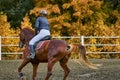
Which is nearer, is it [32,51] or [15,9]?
[32,51]

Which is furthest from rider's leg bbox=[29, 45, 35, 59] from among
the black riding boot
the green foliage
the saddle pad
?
the green foliage

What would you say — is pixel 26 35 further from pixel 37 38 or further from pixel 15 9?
pixel 15 9

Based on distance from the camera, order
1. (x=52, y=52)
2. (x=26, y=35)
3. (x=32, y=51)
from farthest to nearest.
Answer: (x=26, y=35) < (x=32, y=51) < (x=52, y=52)

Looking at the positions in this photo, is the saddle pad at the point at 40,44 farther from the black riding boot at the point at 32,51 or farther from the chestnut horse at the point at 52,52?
the black riding boot at the point at 32,51

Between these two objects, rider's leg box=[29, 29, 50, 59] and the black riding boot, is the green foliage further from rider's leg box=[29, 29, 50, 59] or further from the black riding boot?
the black riding boot

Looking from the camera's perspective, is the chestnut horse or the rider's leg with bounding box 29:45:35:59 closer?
the chestnut horse

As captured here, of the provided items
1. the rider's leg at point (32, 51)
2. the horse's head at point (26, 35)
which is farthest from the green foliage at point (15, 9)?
the rider's leg at point (32, 51)

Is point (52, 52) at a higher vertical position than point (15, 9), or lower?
lower

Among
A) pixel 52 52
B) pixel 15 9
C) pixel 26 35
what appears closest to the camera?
pixel 52 52

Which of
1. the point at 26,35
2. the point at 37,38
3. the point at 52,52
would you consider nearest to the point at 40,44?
the point at 37,38

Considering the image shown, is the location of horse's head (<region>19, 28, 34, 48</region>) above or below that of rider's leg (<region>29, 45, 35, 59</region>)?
above

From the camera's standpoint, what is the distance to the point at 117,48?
2580 centimetres

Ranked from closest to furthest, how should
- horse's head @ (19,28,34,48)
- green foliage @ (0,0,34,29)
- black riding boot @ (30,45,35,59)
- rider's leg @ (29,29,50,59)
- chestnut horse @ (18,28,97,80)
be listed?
chestnut horse @ (18,28,97,80)
black riding boot @ (30,45,35,59)
rider's leg @ (29,29,50,59)
horse's head @ (19,28,34,48)
green foliage @ (0,0,34,29)

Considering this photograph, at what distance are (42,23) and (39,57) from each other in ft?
3.27
